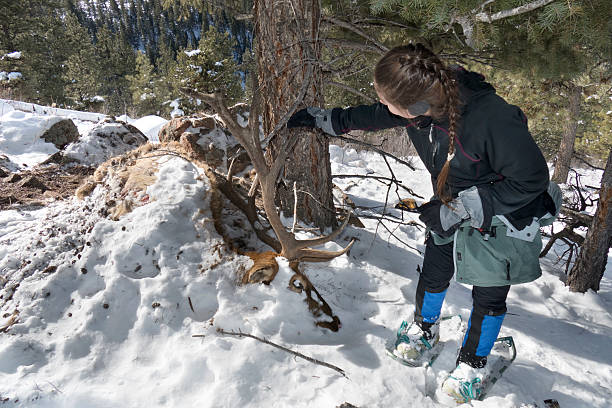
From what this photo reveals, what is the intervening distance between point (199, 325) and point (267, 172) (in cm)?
105

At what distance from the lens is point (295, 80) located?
286 cm

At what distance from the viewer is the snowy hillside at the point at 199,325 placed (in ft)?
6.09

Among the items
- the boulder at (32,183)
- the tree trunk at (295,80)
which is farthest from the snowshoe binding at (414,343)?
the boulder at (32,183)

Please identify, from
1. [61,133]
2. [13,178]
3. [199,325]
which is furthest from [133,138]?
[199,325]

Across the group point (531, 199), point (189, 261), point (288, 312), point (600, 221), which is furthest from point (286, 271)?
point (600, 221)

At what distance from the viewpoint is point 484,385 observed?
1.99 meters

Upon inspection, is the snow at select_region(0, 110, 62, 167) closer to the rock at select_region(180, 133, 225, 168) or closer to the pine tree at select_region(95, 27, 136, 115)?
the rock at select_region(180, 133, 225, 168)

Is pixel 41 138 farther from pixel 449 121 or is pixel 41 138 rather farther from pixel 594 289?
pixel 594 289

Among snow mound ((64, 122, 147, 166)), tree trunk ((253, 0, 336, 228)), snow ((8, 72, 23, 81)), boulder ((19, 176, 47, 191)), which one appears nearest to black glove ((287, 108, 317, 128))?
tree trunk ((253, 0, 336, 228))

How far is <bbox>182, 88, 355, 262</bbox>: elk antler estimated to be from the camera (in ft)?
6.91

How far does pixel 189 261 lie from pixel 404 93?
1837 millimetres

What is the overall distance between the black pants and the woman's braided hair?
78 cm

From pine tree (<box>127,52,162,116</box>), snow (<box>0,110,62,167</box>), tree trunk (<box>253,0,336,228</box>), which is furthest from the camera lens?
pine tree (<box>127,52,162,116</box>)

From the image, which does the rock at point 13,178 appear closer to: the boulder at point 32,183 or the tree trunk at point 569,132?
the boulder at point 32,183
